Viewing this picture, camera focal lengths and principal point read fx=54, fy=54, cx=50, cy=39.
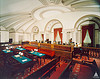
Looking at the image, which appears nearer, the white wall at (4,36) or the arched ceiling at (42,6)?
the arched ceiling at (42,6)

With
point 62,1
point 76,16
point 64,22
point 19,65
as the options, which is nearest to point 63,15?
point 64,22

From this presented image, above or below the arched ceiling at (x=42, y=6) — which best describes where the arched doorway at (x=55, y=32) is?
below

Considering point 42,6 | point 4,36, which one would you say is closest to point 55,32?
point 42,6

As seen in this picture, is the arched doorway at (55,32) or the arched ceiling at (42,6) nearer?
the arched ceiling at (42,6)

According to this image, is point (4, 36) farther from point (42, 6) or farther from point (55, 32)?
point (55, 32)

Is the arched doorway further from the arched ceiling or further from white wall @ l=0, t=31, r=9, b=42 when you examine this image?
white wall @ l=0, t=31, r=9, b=42

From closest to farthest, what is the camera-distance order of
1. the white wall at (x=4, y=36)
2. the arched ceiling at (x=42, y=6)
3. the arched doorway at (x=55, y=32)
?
the arched ceiling at (x=42, y=6) → the white wall at (x=4, y=36) → the arched doorway at (x=55, y=32)

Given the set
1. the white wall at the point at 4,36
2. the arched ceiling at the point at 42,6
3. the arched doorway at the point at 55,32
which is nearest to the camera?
the arched ceiling at the point at 42,6

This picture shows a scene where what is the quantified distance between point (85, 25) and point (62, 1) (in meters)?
7.99

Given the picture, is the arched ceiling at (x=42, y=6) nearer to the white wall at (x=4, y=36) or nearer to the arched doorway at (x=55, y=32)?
the arched doorway at (x=55, y=32)

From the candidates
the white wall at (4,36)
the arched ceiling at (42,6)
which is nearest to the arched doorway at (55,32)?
the arched ceiling at (42,6)

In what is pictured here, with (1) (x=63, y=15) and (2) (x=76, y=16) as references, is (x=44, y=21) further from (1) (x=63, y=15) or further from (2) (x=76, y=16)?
(2) (x=76, y=16)

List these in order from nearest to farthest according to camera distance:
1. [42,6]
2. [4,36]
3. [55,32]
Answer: [42,6] < [4,36] < [55,32]

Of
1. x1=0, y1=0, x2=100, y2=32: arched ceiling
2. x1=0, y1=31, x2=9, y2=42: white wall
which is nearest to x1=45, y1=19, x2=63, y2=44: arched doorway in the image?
x1=0, y1=0, x2=100, y2=32: arched ceiling
